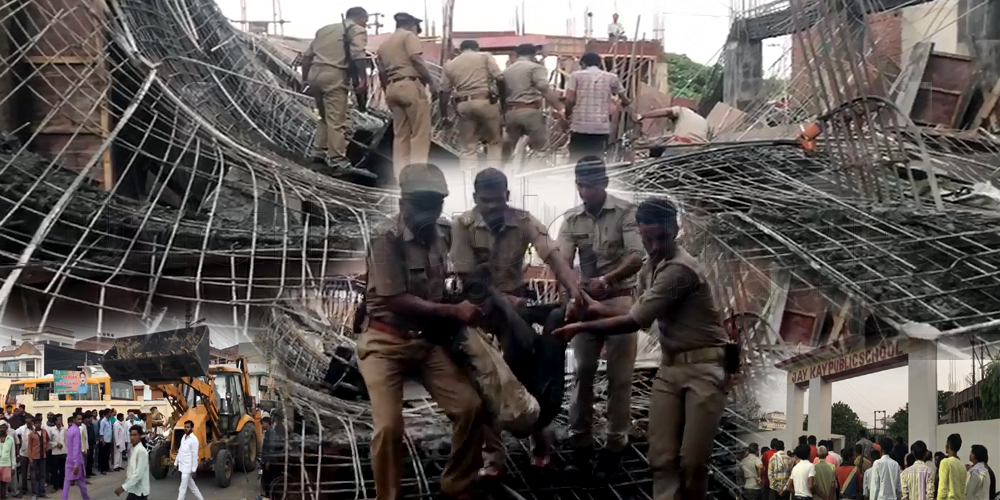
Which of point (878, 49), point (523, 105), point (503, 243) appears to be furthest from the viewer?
point (878, 49)

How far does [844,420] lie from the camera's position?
11.2 feet

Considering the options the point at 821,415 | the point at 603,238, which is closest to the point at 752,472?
the point at 821,415

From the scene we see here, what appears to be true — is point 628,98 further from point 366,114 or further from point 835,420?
point 835,420

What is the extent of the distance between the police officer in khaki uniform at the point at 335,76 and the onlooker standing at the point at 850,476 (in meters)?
2.04

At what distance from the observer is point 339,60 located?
3.86m

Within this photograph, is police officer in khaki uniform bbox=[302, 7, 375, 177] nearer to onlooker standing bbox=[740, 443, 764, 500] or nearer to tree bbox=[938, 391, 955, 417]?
onlooker standing bbox=[740, 443, 764, 500]

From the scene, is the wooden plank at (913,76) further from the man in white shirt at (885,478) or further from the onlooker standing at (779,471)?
the onlooker standing at (779,471)

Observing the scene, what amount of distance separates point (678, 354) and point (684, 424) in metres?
0.21

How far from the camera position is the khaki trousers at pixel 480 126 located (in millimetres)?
4020

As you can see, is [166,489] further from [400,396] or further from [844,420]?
[844,420]

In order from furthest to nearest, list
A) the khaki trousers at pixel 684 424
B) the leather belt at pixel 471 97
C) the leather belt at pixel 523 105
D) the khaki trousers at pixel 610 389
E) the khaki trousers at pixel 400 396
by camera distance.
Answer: the leather belt at pixel 523 105 < the leather belt at pixel 471 97 < the khaki trousers at pixel 610 389 < the khaki trousers at pixel 684 424 < the khaki trousers at pixel 400 396

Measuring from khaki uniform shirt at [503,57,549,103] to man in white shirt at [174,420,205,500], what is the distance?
1.94 m

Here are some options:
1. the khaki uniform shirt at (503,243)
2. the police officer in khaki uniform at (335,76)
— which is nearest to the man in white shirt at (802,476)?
the khaki uniform shirt at (503,243)

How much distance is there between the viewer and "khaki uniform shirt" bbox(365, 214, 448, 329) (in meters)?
2.78
